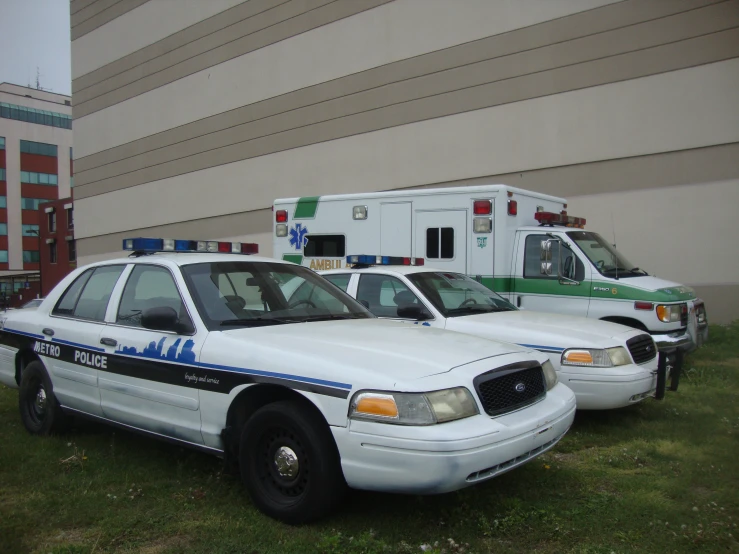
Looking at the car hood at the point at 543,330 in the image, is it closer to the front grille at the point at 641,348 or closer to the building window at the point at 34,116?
the front grille at the point at 641,348

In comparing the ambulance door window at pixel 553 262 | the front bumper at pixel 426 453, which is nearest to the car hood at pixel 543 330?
the ambulance door window at pixel 553 262

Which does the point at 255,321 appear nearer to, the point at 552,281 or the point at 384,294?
the point at 384,294

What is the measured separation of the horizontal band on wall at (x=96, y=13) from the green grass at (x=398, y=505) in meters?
24.7

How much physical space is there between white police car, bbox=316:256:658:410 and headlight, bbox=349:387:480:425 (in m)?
1.68

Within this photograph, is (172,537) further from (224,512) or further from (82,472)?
(82,472)

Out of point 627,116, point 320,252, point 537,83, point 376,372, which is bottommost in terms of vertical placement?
point 376,372

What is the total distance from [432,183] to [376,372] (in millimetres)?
12546

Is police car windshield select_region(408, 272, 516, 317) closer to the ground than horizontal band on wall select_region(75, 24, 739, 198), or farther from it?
closer to the ground

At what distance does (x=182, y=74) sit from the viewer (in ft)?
75.6

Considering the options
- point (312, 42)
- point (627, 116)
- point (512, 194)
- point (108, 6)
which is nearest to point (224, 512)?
point (512, 194)

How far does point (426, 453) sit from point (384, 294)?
367cm

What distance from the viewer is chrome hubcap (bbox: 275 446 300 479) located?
147 inches

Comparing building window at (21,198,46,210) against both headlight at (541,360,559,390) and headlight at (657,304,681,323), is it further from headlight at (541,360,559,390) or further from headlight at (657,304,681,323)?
headlight at (541,360,559,390)

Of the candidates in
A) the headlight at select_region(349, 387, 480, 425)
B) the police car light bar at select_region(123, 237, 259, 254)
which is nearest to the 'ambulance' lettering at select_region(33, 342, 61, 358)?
the police car light bar at select_region(123, 237, 259, 254)
